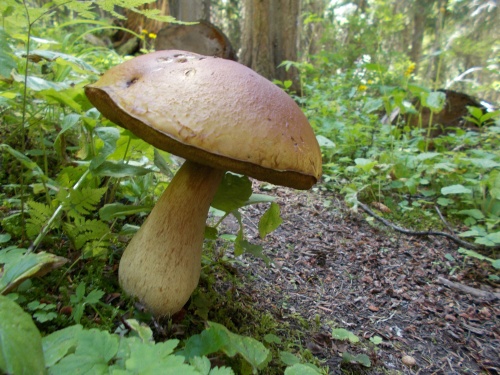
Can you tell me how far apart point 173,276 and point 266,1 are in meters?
5.98

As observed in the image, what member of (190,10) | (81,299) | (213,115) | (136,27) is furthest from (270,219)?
(136,27)

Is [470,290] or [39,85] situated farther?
[470,290]

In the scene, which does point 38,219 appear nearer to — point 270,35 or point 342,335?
point 342,335

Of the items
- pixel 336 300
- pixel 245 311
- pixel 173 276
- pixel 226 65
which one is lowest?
pixel 336 300

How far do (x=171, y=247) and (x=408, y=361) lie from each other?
1304 millimetres

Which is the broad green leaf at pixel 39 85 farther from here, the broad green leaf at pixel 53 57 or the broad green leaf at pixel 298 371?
the broad green leaf at pixel 298 371

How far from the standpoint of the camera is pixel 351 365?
148 cm

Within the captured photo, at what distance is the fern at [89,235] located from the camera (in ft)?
4.37

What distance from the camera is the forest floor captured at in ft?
5.59

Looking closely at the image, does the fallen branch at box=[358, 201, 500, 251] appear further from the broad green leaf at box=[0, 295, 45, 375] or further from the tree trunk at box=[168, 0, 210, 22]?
the tree trunk at box=[168, 0, 210, 22]

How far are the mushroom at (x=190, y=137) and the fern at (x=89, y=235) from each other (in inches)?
5.0

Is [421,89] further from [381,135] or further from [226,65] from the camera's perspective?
[226,65]

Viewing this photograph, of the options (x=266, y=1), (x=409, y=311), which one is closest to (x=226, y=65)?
(x=409, y=311)

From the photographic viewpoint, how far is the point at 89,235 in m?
1.36
